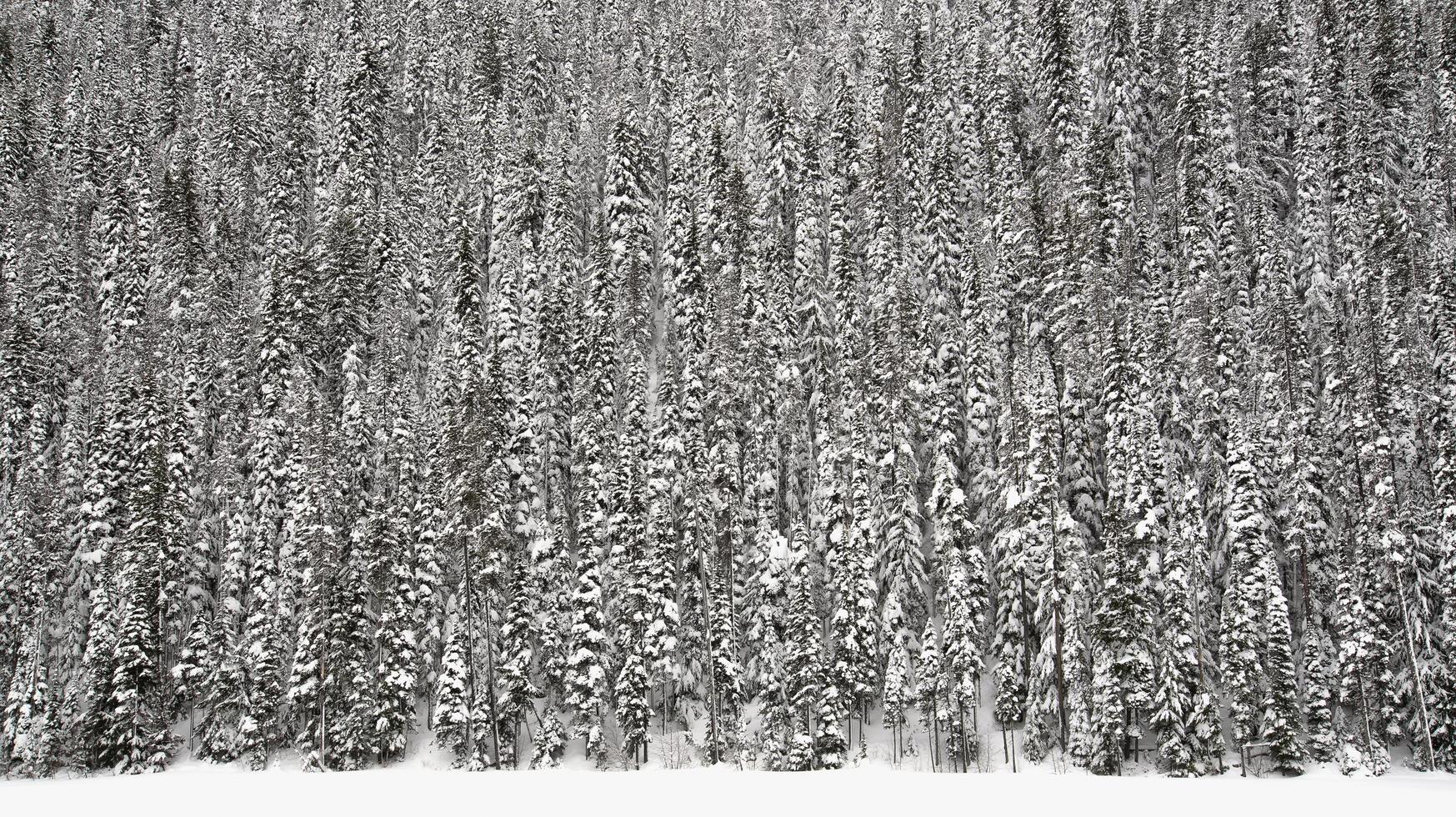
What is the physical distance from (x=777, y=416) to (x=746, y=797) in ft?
127

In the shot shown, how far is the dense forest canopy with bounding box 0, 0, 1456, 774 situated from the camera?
128ft

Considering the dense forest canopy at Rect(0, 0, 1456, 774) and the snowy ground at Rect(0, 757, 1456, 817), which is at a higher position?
the dense forest canopy at Rect(0, 0, 1456, 774)

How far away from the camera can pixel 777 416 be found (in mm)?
53750

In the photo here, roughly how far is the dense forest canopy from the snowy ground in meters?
19.0

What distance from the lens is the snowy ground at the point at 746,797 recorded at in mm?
14672

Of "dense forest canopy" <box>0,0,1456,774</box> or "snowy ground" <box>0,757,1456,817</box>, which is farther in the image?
"dense forest canopy" <box>0,0,1456,774</box>

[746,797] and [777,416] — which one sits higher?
[777,416]

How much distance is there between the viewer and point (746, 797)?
15.6 metres

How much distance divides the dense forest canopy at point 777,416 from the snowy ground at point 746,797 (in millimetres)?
19013

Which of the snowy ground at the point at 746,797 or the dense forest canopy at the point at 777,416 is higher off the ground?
the dense forest canopy at the point at 777,416

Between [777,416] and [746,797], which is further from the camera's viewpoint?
[777,416]

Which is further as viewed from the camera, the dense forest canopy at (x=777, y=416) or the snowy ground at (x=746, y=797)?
the dense forest canopy at (x=777, y=416)

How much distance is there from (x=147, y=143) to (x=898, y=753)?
9068 cm

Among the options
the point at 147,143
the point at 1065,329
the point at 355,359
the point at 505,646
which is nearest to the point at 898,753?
the point at 505,646
